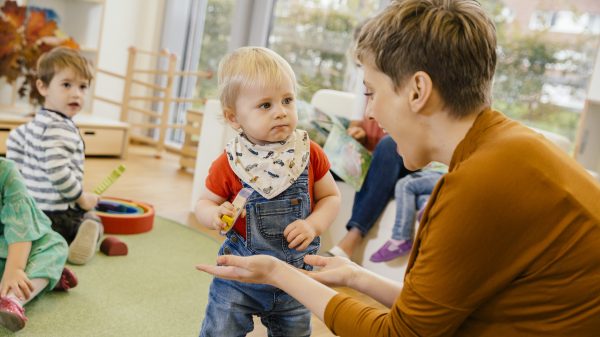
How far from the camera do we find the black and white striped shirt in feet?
7.91

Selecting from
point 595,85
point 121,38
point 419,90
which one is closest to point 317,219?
point 419,90

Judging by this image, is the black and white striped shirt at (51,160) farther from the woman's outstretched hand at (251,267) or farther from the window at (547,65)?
the window at (547,65)

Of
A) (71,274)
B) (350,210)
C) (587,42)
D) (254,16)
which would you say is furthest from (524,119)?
(71,274)

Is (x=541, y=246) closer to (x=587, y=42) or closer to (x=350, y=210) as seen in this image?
(x=350, y=210)

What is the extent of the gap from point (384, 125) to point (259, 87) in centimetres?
43

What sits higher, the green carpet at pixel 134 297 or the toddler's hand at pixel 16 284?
the toddler's hand at pixel 16 284

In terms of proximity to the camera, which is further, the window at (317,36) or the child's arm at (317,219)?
the window at (317,36)

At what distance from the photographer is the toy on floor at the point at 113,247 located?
2646 mm

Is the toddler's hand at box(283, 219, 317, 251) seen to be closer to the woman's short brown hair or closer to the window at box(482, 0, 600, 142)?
the woman's short brown hair

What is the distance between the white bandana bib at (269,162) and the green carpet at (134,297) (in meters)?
0.75

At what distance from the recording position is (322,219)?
4.94ft

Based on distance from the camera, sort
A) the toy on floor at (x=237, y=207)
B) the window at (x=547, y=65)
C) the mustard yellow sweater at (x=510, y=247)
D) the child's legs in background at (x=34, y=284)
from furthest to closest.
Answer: the window at (x=547, y=65) < the child's legs in background at (x=34, y=284) < the toy on floor at (x=237, y=207) < the mustard yellow sweater at (x=510, y=247)

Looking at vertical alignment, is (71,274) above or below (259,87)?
below

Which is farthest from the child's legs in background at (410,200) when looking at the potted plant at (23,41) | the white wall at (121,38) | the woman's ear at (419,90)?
the white wall at (121,38)
